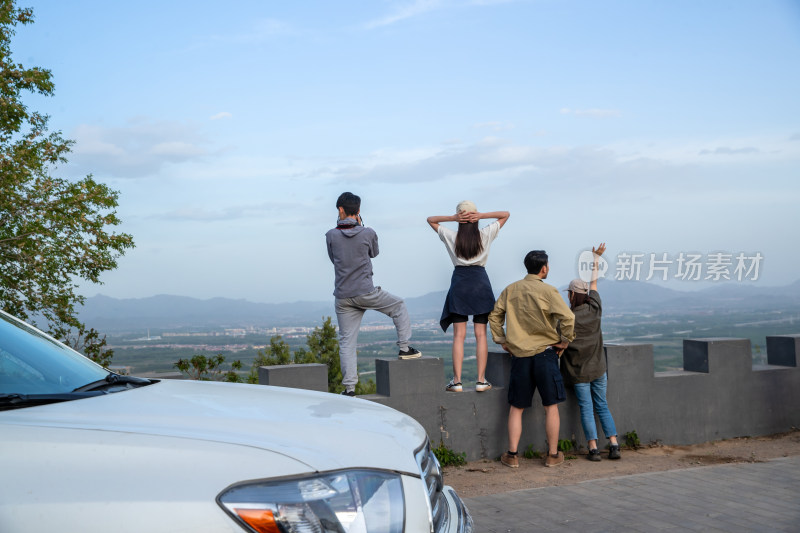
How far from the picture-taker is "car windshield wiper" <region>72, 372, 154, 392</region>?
2.91 m

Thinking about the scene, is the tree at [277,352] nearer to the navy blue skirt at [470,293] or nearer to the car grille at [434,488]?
the navy blue skirt at [470,293]

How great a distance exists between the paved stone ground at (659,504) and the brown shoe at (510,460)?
114 cm

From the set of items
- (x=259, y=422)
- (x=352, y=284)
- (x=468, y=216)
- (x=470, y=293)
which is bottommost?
(x=259, y=422)

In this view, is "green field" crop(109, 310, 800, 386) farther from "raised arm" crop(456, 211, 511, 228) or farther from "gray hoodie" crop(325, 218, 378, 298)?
"raised arm" crop(456, 211, 511, 228)

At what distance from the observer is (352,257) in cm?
762

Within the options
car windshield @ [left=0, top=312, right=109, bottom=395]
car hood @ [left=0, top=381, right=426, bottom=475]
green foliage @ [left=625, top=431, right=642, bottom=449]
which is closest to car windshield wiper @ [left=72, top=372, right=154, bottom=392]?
car windshield @ [left=0, top=312, right=109, bottom=395]

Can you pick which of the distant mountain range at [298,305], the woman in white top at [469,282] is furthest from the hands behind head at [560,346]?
the distant mountain range at [298,305]

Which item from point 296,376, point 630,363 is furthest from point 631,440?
point 296,376

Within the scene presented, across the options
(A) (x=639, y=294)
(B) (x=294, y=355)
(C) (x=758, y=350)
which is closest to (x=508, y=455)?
(C) (x=758, y=350)

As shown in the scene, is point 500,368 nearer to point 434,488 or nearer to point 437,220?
point 437,220

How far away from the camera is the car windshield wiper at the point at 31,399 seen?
242 centimetres

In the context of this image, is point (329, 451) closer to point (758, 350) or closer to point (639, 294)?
point (758, 350)

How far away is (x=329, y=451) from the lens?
7.48 ft

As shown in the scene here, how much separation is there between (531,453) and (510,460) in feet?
1.59
